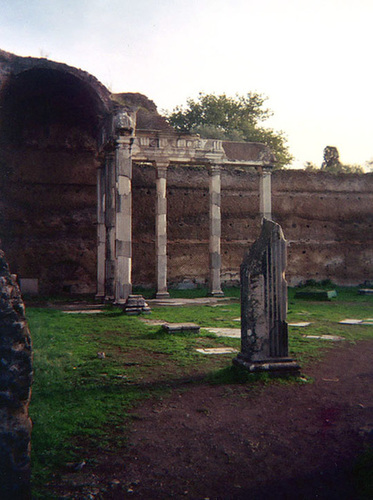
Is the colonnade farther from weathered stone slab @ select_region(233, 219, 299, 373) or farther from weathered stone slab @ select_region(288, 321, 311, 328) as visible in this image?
weathered stone slab @ select_region(233, 219, 299, 373)

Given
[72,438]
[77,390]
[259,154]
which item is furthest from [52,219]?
[72,438]

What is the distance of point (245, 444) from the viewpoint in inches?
124

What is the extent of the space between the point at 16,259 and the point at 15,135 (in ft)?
13.6

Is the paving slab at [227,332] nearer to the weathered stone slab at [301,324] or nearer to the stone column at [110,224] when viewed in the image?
the weathered stone slab at [301,324]

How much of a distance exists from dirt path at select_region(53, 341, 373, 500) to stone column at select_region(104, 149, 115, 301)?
8270 millimetres

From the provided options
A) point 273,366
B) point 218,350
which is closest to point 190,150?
point 218,350

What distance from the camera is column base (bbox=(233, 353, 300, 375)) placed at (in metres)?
4.68

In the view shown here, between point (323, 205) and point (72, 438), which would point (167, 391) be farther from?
point (323, 205)

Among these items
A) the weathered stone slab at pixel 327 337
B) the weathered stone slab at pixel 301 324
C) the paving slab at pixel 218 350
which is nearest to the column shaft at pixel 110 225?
the weathered stone slab at pixel 301 324

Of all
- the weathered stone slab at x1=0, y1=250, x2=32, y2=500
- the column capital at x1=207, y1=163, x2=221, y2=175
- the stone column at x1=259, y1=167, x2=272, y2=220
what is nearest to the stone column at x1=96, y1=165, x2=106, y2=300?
the column capital at x1=207, y1=163, x2=221, y2=175

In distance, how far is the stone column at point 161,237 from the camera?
13.7 metres

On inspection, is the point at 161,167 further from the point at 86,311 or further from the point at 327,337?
the point at 327,337

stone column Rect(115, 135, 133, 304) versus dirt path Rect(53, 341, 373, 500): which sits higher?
stone column Rect(115, 135, 133, 304)

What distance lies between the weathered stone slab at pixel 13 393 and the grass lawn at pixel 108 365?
1.46 feet
